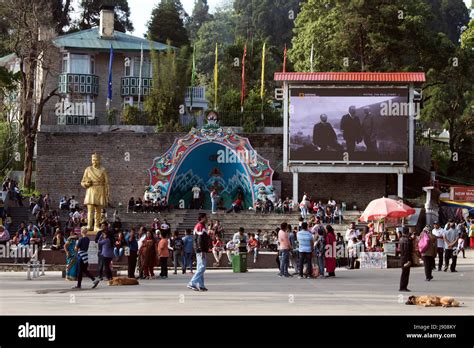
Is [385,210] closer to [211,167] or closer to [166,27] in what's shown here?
[211,167]

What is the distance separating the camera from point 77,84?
6366 centimetres

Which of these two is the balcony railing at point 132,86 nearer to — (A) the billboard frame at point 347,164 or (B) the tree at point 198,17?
(A) the billboard frame at point 347,164

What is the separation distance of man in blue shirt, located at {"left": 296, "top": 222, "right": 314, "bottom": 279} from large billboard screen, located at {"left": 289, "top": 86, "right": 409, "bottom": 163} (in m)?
22.2

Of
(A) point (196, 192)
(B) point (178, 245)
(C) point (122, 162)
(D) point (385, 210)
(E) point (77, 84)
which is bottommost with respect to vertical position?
(B) point (178, 245)

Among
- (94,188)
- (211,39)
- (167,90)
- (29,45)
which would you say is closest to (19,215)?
(29,45)

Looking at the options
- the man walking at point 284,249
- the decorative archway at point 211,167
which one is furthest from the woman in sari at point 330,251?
the decorative archway at point 211,167

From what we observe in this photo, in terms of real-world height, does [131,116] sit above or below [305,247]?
above

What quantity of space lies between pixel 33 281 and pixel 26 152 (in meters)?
29.4

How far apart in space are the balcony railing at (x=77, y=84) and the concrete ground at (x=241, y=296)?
107 ft

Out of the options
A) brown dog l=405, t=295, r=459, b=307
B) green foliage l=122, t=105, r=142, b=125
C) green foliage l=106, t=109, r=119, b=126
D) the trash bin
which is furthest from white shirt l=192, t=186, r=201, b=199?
brown dog l=405, t=295, r=459, b=307

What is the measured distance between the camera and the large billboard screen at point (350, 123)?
51594 mm

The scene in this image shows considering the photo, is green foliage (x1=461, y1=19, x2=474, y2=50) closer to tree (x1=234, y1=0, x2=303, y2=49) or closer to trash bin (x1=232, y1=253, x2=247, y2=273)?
trash bin (x1=232, y1=253, x2=247, y2=273)

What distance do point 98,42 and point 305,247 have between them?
3795cm

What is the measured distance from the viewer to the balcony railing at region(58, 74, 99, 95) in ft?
207
